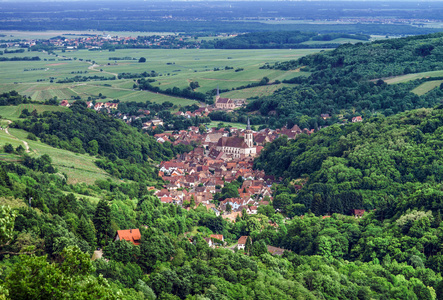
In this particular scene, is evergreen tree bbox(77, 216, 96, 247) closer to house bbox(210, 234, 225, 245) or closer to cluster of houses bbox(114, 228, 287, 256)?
cluster of houses bbox(114, 228, 287, 256)

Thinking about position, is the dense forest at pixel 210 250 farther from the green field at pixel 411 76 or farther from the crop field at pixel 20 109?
the green field at pixel 411 76

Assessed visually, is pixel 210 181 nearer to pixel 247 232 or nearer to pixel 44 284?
pixel 247 232

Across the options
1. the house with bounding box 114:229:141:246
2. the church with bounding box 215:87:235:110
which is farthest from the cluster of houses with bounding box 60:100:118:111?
the house with bounding box 114:229:141:246

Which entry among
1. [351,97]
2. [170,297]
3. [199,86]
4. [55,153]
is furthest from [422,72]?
[170,297]

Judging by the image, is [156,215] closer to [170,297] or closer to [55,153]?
[170,297]

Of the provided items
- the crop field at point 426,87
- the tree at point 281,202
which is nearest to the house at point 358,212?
the tree at point 281,202

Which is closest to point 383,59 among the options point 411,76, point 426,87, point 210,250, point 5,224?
point 411,76
